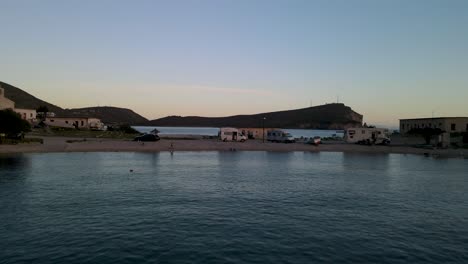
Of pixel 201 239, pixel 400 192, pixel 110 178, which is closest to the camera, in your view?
pixel 201 239

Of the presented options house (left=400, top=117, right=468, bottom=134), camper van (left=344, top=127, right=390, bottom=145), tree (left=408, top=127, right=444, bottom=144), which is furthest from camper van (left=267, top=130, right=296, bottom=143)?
house (left=400, top=117, right=468, bottom=134)

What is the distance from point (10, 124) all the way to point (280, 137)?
53.2 m

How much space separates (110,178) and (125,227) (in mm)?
16870

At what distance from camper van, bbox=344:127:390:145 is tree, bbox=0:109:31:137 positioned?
214 ft

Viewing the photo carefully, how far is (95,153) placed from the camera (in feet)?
196

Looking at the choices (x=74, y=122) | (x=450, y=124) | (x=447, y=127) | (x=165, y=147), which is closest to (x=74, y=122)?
(x=74, y=122)

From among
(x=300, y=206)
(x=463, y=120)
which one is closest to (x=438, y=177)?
(x=300, y=206)

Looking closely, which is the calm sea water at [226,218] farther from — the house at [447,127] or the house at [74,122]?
the house at [74,122]

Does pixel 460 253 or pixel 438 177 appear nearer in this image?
pixel 460 253

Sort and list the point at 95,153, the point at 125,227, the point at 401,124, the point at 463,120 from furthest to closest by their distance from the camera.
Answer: the point at 401,124
the point at 463,120
the point at 95,153
the point at 125,227

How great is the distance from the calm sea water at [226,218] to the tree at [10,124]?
1035 inches

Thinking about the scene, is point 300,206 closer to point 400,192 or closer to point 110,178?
point 400,192

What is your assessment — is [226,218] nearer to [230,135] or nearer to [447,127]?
[230,135]

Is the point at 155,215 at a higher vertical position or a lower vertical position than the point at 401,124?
lower
